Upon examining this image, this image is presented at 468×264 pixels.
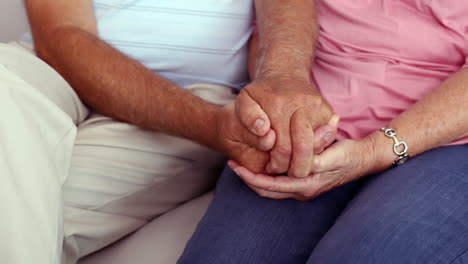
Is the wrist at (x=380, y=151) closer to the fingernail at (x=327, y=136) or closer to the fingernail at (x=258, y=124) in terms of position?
the fingernail at (x=327, y=136)

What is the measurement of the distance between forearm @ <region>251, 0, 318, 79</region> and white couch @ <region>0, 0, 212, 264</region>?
1.02 feet

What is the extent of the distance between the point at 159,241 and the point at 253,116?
0.34m

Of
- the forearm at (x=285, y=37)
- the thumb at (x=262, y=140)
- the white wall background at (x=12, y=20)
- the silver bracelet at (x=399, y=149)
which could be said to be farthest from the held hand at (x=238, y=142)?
the white wall background at (x=12, y=20)

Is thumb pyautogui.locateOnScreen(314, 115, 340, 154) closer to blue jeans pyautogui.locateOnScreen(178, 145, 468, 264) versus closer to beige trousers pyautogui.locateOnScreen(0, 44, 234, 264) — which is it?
blue jeans pyautogui.locateOnScreen(178, 145, 468, 264)

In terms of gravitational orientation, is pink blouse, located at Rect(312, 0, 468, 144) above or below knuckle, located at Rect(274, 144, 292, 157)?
above

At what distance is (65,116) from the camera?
3.49 ft

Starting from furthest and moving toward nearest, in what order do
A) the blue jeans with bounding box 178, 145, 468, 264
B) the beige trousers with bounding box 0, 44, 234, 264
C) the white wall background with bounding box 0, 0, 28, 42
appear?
1. the white wall background with bounding box 0, 0, 28, 42
2. the beige trousers with bounding box 0, 44, 234, 264
3. the blue jeans with bounding box 178, 145, 468, 264

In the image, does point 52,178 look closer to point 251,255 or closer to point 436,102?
point 251,255

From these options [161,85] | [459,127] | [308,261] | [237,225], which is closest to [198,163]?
[161,85]

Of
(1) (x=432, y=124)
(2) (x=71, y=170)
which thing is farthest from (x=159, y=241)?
(1) (x=432, y=124)

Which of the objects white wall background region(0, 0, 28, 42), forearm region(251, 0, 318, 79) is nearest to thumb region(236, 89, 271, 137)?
forearm region(251, 0, 318, 79)

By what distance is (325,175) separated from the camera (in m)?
0.99

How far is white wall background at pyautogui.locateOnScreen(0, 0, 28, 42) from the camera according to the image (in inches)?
54.8

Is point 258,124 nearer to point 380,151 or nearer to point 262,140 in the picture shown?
Result: point 262,140
